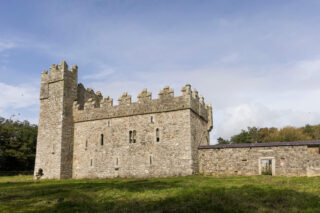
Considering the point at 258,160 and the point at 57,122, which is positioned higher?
the point at 57,122

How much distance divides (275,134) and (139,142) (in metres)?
37.7

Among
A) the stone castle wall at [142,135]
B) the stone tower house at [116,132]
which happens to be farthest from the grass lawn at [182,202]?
the stone tower house at [116,132]

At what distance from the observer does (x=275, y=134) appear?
53125mm

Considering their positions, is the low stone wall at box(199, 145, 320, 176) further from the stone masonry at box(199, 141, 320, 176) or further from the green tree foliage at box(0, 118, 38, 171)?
the green tree foliage at box(0, 118, 38, 171)

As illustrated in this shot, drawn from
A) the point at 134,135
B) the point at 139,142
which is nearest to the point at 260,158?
the point at 139,142

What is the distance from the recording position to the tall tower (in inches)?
1033

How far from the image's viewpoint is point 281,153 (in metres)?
20.0

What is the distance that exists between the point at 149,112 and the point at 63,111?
892 cm

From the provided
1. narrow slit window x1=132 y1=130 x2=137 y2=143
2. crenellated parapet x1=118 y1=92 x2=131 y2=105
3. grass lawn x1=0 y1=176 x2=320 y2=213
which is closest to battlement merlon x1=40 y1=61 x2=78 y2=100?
crenellated parapet x1=118 y1=92 x2=131 y2=105

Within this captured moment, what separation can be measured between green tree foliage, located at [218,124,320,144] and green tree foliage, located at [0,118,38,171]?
3276cm

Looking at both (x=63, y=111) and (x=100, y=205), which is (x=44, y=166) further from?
(x=100, y=205)

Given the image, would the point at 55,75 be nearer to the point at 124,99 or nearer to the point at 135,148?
the point at 124,99

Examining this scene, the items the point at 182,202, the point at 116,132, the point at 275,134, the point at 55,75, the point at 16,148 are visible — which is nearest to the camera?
the point at 182,202

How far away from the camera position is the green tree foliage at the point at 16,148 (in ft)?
133
